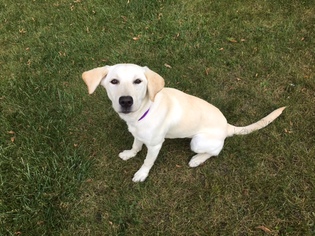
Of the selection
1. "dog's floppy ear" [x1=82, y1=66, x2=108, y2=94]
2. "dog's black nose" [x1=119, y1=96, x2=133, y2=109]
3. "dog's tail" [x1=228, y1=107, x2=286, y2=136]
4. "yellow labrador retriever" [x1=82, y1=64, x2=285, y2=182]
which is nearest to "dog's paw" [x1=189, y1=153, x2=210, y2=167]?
"yellow labrador retriever" [x1=82, y1=64, x2=285, y2=182]

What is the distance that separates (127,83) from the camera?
2799 millimetres

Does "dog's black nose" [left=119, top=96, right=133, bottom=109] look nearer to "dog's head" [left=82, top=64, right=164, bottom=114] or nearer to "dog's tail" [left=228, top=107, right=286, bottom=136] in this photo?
"dog's head" [left=82, top=64, right=164, bottom=114]

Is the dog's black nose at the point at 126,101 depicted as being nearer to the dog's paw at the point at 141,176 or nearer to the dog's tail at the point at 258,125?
the dog's paw at the point at 141,176

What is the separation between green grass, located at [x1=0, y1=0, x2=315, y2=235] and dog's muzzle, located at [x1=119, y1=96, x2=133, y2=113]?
1.20m

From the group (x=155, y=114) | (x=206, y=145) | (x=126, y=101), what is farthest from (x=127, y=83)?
(x=206, y=145)

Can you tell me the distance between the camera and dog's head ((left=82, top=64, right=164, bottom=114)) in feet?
9.13

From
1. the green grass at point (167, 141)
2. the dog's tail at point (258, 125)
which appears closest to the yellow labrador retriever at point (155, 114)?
the dog's tail at point (258, 125)

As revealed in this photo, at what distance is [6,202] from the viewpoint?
3.42m

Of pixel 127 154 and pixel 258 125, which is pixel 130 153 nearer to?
pixel 127 154

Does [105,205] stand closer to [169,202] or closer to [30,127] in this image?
[169,202]

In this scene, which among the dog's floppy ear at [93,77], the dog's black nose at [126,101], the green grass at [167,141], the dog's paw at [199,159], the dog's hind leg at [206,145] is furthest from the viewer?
the dog's paw at [199,159]

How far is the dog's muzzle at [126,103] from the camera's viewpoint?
2756 millimetres

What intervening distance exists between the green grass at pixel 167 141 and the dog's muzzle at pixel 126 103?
47.4 inches

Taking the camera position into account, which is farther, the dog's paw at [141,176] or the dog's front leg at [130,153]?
the dog's front leg at [130,153]
